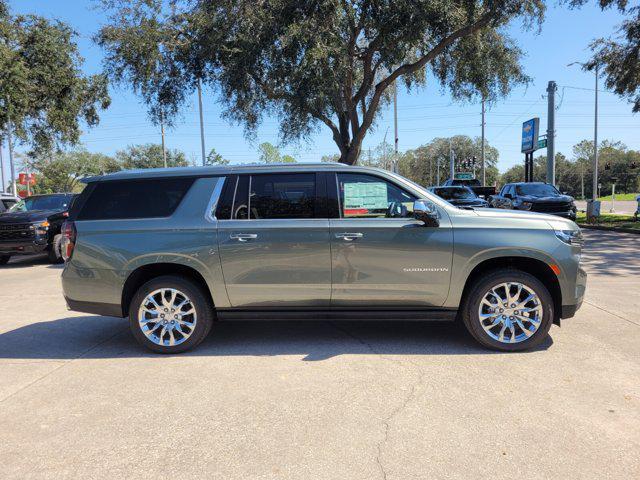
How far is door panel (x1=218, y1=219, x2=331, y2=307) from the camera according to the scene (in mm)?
4707

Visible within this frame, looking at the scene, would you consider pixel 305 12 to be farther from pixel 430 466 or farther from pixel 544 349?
pixel 430 466

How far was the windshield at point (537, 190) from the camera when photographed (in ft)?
62.4

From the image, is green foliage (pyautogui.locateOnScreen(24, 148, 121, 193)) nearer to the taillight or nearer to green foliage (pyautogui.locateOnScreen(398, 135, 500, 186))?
green foliage (pyautogui.locateOnScreen(398, 135, 500, 186))

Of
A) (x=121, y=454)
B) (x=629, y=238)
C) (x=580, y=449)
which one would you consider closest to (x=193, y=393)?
(x=121, y=454)

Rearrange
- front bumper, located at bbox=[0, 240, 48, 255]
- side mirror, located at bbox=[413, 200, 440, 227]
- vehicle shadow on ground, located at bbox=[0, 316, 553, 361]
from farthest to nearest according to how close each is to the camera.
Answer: front bumper, located at bbox=[0, 240, 48, 255]
vehicle shadow on ground, located at bbox=[0, 316, 553, 361]
side mirror, located at bbox=[413, 200, 440, 227]

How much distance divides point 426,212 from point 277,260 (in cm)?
151

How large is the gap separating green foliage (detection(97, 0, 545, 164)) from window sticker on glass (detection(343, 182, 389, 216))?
1013 cm

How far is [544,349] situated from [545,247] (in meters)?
1.04

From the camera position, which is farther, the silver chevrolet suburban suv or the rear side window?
the rear side window

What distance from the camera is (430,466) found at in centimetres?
283

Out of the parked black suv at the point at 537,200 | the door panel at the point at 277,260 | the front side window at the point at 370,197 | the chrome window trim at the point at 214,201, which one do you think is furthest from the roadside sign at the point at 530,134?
the chrome window trim at the point at 214,201

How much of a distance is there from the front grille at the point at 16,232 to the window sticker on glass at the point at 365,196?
1016 cm

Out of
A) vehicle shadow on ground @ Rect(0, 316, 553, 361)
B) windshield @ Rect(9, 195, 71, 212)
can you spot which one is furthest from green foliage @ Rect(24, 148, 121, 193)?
vehicle shadow on ground @ Rect(0, 316, 553, 361)

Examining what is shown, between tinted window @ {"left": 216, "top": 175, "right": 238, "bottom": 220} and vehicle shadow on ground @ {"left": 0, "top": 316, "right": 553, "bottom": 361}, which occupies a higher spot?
tinted window @ {"left": 216, "top": 175, "right": 238, "bottom": 220}
